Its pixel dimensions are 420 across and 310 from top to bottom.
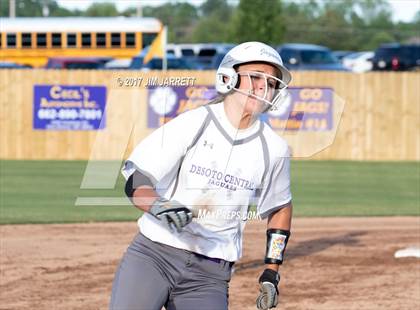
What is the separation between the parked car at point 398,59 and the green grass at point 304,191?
14.7 m

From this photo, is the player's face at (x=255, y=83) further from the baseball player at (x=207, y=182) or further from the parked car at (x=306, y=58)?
the parked car at (x=306, y=58)

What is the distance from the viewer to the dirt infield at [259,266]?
9617 mm

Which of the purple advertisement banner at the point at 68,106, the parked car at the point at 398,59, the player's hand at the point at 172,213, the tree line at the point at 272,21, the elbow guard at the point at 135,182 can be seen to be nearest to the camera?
the player's hand at the point at 172,213

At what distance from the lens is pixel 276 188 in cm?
546

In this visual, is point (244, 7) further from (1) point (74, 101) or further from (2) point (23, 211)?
(2) point (23, 211)

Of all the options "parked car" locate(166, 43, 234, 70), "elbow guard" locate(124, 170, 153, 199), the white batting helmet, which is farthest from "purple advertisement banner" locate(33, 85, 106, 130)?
"elbow guard" locate(124, 170, 153, 199)

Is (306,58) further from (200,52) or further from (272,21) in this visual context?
(272,21)

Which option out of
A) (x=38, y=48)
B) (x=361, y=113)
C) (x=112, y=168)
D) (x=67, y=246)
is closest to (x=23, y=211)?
(x=67, y=246)

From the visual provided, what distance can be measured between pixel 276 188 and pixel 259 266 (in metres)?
5.94

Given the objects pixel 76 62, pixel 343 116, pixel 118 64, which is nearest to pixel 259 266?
pixel 343 116

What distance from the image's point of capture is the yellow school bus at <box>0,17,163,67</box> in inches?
1599

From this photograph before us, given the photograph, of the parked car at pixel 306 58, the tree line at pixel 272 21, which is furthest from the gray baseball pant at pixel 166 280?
the tree line at pixel 272 21

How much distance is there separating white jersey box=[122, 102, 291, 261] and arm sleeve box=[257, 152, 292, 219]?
0.03 metres

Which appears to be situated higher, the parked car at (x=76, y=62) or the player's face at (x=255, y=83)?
the player's face at (x=255, y=83)
